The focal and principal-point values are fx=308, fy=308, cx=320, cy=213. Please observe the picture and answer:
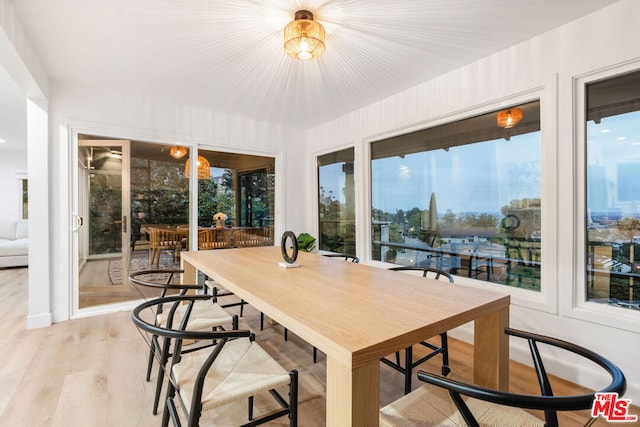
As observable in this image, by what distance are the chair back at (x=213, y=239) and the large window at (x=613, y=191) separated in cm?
383

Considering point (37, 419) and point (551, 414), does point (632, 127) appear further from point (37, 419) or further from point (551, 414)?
point (37, 419)

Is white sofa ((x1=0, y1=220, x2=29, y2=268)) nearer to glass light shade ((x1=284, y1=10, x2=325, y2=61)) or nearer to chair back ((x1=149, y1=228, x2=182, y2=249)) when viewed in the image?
chair back ((x1=149, y1=228, x2=182, y2=249))

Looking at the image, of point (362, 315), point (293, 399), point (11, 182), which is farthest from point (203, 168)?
point (11, 182)

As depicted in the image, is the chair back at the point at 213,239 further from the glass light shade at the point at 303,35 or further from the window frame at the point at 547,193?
the window frame at the point at 547,193

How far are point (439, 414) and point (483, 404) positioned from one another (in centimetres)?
19

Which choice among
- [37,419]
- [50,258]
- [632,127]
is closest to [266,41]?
[632,127]

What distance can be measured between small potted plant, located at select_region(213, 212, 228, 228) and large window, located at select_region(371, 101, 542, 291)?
2.06m

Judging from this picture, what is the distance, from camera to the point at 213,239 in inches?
164

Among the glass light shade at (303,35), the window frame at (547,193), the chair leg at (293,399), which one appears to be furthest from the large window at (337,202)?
the chair leg at (293,399)

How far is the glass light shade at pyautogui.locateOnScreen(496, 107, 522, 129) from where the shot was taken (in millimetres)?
2477

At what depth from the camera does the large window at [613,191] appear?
77.0 inches

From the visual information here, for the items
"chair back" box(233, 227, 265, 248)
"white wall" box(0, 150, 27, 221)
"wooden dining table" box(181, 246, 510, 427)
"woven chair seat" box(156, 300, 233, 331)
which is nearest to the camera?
"wooden dining table" box(181, 246, 510, 427)

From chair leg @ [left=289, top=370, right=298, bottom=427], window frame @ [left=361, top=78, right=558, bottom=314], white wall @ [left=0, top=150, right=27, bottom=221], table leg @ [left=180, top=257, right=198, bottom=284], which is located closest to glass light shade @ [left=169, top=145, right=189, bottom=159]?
table leg @ [left=180, top=257, right=198, bottom=284]

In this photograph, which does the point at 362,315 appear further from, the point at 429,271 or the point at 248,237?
the point at 248,237
